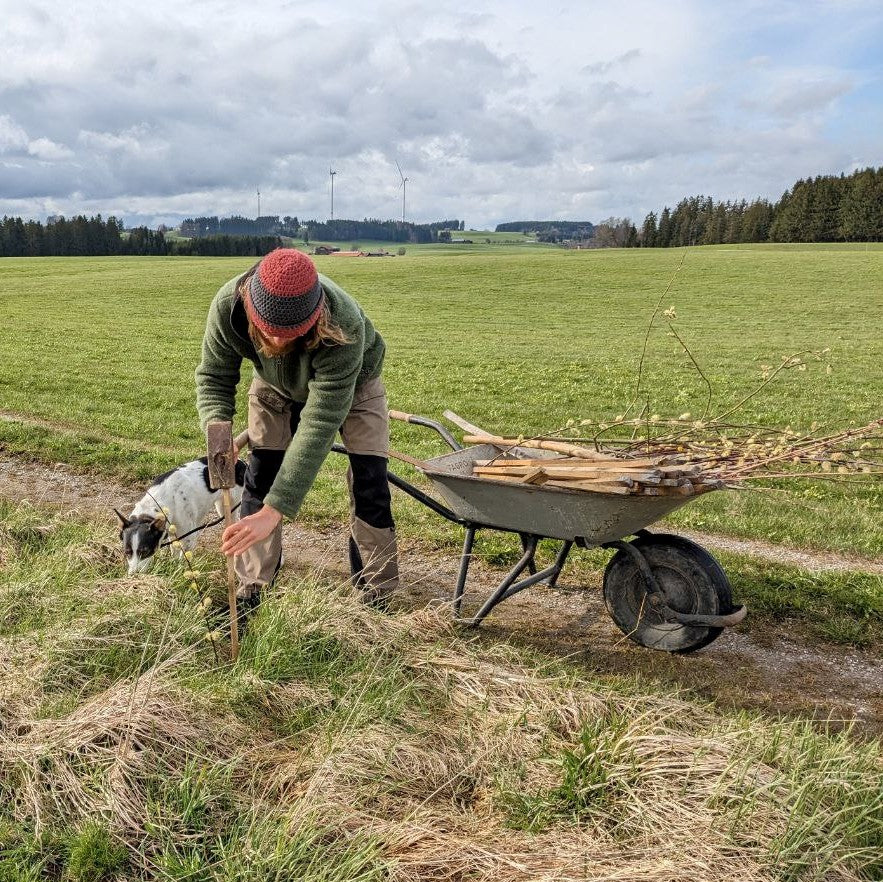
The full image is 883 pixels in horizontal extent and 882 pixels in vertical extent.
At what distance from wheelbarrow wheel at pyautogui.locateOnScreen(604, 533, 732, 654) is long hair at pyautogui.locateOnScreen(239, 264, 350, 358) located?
1798 millimetres

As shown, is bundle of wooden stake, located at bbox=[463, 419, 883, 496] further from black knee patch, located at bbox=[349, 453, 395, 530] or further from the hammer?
the hammer

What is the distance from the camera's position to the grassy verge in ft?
8.04

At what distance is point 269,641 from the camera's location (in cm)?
346

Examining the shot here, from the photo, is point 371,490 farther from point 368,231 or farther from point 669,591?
point 368,231

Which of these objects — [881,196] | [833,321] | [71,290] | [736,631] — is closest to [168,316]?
[71,290]

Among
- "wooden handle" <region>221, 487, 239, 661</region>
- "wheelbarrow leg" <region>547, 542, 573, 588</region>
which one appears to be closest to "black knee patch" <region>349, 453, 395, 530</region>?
"wheelbarrow leg" <region>547, 542, 573, 588</region>

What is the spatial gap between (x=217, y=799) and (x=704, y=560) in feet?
8.02

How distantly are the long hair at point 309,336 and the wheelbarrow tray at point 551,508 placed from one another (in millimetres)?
971

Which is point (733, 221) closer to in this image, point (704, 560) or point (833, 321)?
point (833, 321)

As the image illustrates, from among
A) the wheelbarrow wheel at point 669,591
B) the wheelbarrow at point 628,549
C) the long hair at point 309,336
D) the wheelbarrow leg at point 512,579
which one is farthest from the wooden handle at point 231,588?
the wheelbarrow wheel at point 669,591

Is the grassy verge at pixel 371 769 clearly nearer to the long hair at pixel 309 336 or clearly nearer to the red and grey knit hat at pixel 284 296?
the long hair at pixel 309 336

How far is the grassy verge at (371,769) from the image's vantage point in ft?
8.04

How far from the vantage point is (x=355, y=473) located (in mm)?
4328

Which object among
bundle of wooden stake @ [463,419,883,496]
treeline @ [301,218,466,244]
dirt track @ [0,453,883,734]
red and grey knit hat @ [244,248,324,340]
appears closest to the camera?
red and grey knit hat @ [244,248,324,340]
